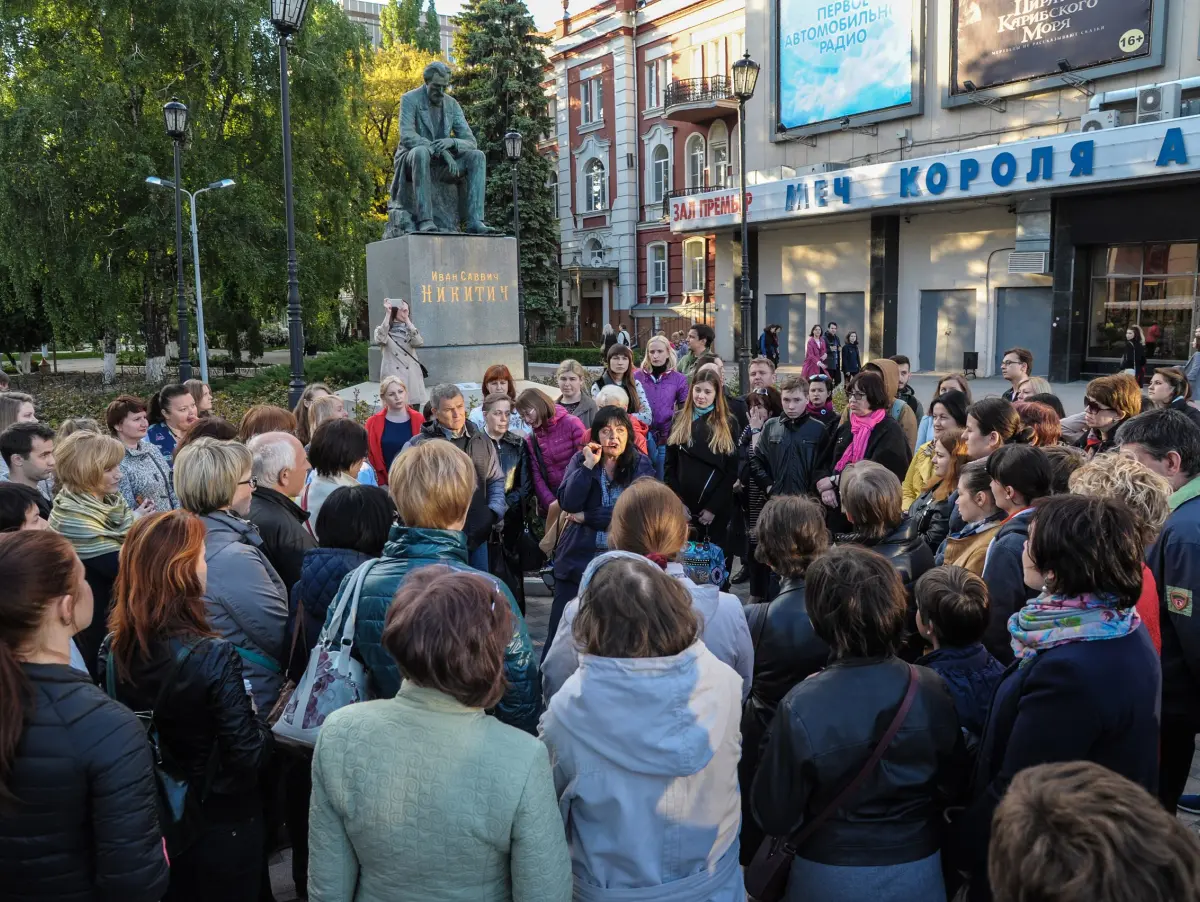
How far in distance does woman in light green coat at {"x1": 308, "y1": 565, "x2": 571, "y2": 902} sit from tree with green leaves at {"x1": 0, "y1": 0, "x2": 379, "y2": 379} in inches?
923

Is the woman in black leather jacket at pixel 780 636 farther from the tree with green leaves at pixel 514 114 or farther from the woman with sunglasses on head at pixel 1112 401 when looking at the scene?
the tree with green leaves at pixel 514 114

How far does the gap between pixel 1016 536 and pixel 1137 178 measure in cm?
2023

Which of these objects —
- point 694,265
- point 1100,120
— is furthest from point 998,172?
point 694,265

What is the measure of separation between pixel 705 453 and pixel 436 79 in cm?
783

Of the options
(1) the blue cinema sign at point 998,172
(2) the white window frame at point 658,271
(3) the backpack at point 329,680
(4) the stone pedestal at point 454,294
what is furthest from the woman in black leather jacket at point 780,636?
(2) the white window frame at point 658,271

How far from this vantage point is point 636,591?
212 cm

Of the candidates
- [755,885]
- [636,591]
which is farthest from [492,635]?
[755,885]

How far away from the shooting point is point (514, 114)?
34.0m

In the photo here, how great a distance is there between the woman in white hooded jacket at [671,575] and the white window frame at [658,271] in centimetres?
3456

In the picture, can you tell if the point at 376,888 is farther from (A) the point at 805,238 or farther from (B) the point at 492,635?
(A) the point at 805,238

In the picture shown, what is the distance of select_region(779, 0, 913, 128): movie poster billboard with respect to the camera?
25438 mm

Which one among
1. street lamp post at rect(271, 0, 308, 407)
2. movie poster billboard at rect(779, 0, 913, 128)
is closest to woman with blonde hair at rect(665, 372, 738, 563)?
street lamp post at rect(271, 0, 308, 407)

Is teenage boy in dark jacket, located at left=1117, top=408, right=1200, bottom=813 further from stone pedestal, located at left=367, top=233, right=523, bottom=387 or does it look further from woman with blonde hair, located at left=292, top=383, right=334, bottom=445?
stone pedestal, located at left=367, top=233, right=523, bottom=387

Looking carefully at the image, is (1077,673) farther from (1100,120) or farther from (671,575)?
(1100,120)
